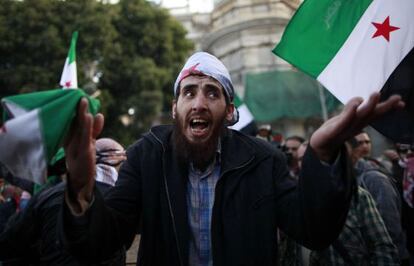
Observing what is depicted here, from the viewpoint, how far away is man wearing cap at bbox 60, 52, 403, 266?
1.42 metres

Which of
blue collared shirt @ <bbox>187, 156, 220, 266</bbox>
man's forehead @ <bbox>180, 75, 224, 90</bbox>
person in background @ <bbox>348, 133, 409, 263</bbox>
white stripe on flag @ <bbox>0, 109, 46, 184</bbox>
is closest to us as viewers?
white stripe on flag @ <bbox>0, 109, 46, 184</bbox>

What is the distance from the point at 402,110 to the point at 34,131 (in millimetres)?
1860

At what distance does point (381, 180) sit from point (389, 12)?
1.75 meters

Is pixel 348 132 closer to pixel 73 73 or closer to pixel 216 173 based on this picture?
pixel 216 173

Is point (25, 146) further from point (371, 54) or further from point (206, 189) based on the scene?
point (371, 54)

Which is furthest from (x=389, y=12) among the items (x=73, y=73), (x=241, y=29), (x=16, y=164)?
(x=241, y=29)

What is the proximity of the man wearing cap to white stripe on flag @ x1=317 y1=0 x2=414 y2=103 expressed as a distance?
67cm

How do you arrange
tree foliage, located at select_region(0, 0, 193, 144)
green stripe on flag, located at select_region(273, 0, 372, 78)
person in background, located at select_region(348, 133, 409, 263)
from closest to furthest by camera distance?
green stripe on flag, located at select_region(273, 0, 372, 78), person in background, located at select_region(348, 133, 409, 263), tree foliage, located at select_region(0, 0, 193, 144)

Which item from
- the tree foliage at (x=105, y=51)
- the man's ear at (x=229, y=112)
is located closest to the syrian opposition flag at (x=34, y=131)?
the man's ear at (x=229, y=112)

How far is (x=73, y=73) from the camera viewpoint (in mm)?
5039

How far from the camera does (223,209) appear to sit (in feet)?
5.80

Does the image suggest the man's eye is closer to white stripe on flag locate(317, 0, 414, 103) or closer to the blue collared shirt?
the blue collared shirt

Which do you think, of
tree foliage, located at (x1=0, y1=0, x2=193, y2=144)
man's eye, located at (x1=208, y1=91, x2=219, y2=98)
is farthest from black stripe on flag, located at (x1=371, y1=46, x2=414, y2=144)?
tree foliage, located at (x1=0, y1=0, x2=193, y2=144)

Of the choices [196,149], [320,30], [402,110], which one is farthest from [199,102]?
[402,110]
